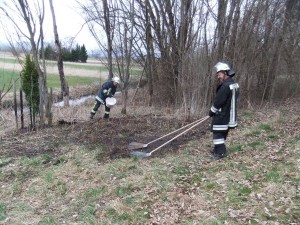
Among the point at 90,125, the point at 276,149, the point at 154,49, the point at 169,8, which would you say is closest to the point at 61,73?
the point at 154,49

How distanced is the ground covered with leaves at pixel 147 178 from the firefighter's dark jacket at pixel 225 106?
2.48ft

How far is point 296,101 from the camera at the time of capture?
46.2 ft

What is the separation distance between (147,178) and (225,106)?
2.07m

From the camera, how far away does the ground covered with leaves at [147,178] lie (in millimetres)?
4314

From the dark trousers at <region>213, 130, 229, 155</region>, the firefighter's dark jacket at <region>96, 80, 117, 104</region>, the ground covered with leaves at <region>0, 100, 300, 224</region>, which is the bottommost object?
the ground covered with leaves at <region>0, 100, 300, 224</region>

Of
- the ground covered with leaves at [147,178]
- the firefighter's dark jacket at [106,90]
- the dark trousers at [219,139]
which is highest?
the firefighter's dark jacket at [106,90]

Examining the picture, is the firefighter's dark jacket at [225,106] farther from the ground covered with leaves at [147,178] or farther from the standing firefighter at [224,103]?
the ground covered with leaves at [147,178]

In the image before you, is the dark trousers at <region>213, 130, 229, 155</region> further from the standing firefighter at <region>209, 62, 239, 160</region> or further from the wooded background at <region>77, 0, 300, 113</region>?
the wooded background at <region>77, 0, 300, 113</region>

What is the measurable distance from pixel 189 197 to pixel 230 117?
2033 millimetres

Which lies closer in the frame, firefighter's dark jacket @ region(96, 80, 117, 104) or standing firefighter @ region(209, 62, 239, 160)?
standing firefighter @ region(209, 62, 239, 160)

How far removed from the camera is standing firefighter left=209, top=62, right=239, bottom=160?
586 centimetres

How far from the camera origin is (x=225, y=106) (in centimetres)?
594

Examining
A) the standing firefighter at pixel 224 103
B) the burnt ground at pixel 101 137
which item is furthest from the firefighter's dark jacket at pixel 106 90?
the standing firefighter at pixel 224 103

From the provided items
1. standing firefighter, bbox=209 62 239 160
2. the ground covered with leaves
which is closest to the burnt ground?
the ground covered with leaves
